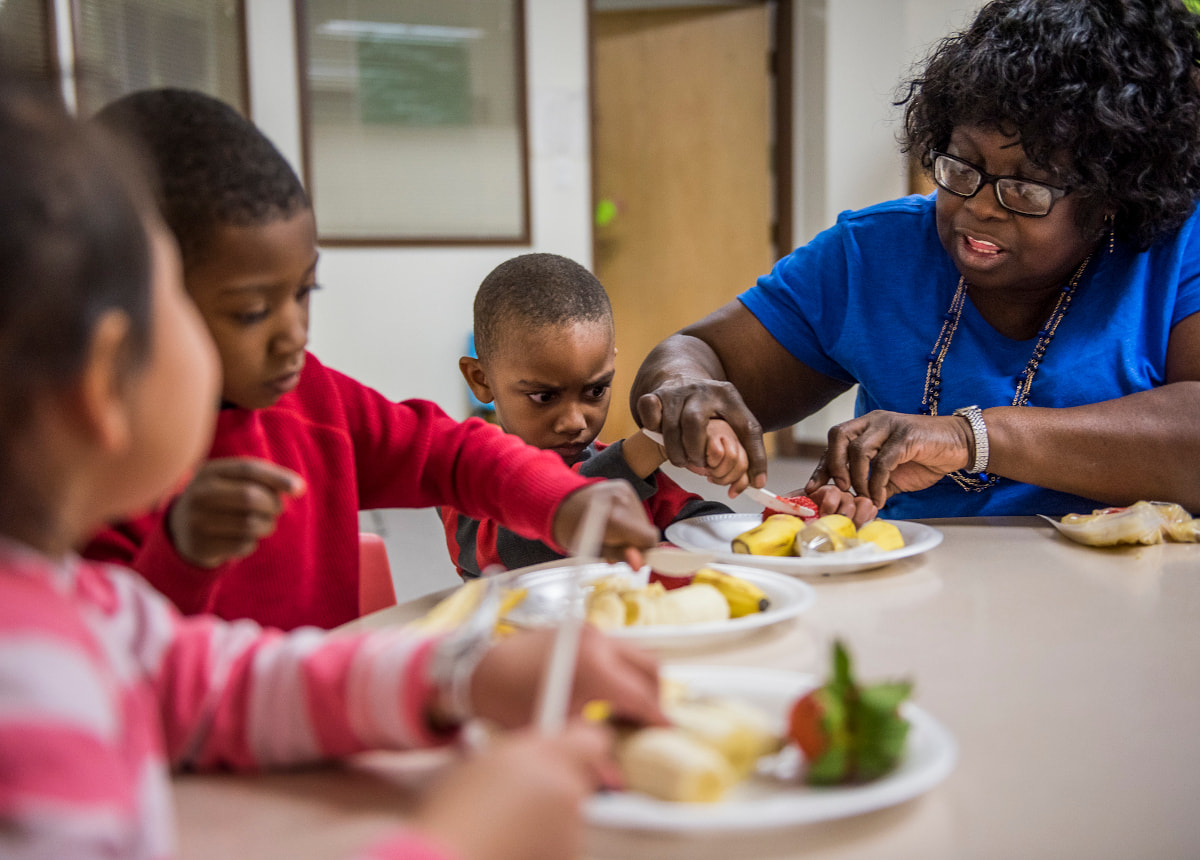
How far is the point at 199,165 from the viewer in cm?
78

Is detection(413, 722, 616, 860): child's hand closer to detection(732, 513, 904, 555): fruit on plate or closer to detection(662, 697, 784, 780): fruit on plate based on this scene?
detection(662, 697, 784, 780): fruit on plate

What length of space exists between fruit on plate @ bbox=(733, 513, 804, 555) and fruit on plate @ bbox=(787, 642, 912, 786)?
520 millimetres

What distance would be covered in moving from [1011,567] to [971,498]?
1.14 feet

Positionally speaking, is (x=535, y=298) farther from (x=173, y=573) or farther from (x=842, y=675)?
(x=842, y=675)

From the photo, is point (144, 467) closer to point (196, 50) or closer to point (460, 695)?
point (460, 695)

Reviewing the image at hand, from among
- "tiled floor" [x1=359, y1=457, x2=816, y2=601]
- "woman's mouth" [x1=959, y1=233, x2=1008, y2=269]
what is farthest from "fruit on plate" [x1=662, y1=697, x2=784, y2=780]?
"tiled floor" [x1=359, y1=457, x2=816, y2=601]

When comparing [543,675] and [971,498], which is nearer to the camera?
[543,675]

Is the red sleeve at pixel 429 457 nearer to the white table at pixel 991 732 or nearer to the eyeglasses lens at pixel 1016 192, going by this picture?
the white table at pixel 991 732

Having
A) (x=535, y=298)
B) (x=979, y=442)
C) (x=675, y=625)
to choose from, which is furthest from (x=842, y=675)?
(x=535, y=298)

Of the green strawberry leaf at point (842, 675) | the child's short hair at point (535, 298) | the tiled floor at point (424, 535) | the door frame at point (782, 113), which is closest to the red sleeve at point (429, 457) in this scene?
the child's short hair at point (535, 298)

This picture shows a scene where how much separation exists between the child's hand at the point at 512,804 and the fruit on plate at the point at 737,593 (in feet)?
1.42

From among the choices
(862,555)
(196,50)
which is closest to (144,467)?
(862,555)

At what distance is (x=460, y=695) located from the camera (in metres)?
0.49

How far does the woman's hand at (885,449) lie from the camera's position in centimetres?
112
